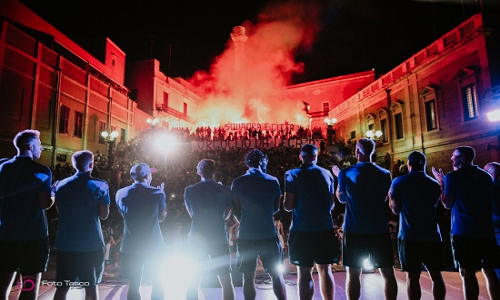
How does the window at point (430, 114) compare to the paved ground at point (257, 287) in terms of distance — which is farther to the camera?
the window at point (430, 114)

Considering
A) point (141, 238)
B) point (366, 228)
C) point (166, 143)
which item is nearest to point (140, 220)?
point (141, 238)

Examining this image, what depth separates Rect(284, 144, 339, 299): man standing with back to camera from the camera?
3377mm

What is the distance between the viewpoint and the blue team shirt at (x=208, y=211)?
352cm

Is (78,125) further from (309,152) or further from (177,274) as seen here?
(309,152)

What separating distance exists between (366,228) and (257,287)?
8.82 feet

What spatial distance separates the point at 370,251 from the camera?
3307 mm

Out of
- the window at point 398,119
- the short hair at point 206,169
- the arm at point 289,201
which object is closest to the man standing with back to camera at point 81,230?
the short hair at point 206,169

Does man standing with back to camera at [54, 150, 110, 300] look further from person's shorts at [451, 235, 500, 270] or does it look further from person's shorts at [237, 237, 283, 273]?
person's shorts at [451, 235, 500, 270]

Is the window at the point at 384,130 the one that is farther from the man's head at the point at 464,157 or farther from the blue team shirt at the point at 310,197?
the blue team shirt at the point at 310,197

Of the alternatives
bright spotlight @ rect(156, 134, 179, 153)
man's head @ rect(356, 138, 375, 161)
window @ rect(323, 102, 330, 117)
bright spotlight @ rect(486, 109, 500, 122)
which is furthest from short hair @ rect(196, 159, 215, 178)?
window @ rect(323, 102, 330, 117)

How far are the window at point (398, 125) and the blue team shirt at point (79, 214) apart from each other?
22147 mm

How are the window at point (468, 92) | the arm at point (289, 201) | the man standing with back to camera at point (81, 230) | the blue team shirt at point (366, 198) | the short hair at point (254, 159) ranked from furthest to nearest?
the window at point (468, 92)
the short hair at point (254, 159)
the arm at point (289, 201)
the blue team shirt at point (366, 198)
the man standing with back to camera at point (81, 230)

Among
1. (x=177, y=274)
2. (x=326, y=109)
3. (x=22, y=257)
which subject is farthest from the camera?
(x=326, y=109)

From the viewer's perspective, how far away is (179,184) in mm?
11047
